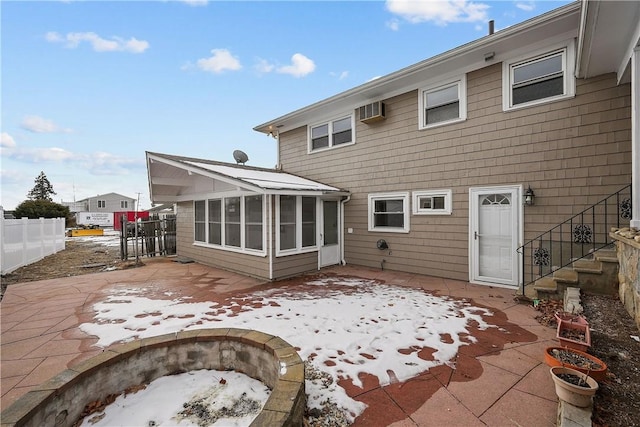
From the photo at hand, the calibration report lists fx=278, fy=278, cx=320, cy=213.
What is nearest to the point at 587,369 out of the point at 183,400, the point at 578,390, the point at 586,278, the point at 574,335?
the point at 578,390

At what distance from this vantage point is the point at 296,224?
286 inches

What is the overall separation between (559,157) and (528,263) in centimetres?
206

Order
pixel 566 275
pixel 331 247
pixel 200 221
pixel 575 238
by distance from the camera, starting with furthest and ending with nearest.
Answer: pixel 200 221
pixel 331 247
pixel 575 238
pixel 566 275

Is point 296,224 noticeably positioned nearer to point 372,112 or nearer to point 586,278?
point 372,112

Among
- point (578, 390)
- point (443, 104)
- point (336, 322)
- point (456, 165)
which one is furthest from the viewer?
point (443, 104)

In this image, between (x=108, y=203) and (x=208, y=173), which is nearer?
(x=208, y=173)

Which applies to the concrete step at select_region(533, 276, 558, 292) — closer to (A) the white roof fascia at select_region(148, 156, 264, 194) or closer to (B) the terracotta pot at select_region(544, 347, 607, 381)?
(B) the terracotta pot at select_region(544, 347, 607, 381)

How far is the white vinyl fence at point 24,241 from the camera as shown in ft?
24.4

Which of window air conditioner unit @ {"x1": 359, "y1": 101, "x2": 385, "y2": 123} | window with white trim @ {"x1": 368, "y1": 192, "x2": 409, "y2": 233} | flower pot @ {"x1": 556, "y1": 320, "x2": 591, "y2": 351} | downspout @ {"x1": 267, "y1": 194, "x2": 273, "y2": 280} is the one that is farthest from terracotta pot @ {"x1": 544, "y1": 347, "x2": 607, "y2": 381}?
window air conditioner unit @ {"x1": 359, "y1": 101, "x2": 385, "y2": 123}

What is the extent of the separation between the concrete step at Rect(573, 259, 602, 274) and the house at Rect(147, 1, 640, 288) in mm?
797

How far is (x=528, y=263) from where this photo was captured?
5438 millimetres

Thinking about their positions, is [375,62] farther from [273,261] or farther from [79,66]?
[79,66]

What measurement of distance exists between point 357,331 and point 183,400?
209 cm

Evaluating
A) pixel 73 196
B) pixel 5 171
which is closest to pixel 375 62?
pixel 5 171
